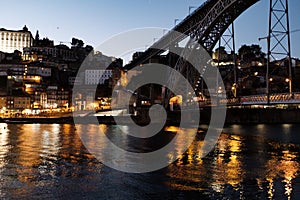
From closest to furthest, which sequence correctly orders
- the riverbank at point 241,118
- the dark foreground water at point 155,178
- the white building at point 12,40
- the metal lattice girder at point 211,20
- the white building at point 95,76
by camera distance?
the dark foreground water at point 155,178, the metal lattice girder at point 211,20, the riverbank at point 241,118, the white building at point 95,76, the white building at point 12,40

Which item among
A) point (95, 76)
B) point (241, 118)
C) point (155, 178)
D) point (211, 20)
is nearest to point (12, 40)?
point (95, 76)

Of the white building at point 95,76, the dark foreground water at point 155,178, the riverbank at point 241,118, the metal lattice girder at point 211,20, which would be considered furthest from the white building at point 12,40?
the dark foreground water at point 155,178

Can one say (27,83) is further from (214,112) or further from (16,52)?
(214,112)

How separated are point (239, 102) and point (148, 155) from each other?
21.1 metres

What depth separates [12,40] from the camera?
140250mm

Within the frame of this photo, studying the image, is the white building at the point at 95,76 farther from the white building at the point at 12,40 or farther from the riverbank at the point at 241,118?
the riverbank at the point at 241,118

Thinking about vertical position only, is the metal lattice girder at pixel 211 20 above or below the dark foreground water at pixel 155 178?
above

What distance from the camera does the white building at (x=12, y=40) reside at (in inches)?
5502

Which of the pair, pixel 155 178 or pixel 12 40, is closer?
pixel 155 178

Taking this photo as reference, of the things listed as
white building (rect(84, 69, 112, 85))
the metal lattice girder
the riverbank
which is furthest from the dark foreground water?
white building (rect(84, 69, 112, 85))

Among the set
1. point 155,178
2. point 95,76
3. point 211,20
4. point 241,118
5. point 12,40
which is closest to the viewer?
point 155,178

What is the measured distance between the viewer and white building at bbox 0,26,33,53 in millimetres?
139750

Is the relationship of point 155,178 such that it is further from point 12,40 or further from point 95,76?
point 12,40

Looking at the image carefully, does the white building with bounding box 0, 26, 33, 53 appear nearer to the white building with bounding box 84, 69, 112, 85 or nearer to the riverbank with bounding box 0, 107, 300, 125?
the white building with bounding box 84, 69, 112, 85
